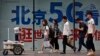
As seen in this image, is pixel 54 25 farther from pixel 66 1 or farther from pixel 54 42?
pixel 66 1

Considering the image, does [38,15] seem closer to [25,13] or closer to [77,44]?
[25,13]

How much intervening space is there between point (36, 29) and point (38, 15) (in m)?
0.85

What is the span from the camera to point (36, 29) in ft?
78.6

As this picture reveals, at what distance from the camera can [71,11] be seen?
2389cm

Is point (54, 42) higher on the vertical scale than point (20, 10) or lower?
lower

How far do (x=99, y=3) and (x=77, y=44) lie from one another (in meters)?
2.77

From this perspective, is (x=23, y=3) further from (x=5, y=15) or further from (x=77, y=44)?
(x=77, y=44)

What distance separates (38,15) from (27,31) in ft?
3.82

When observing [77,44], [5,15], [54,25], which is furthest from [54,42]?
[5,15]

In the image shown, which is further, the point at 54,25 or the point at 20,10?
the point at 20,10

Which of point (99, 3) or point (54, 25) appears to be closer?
point (54, 25)

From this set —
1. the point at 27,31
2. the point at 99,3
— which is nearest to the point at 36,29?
the point at 27,31

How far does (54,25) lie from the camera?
860 inches

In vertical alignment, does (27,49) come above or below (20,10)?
below
